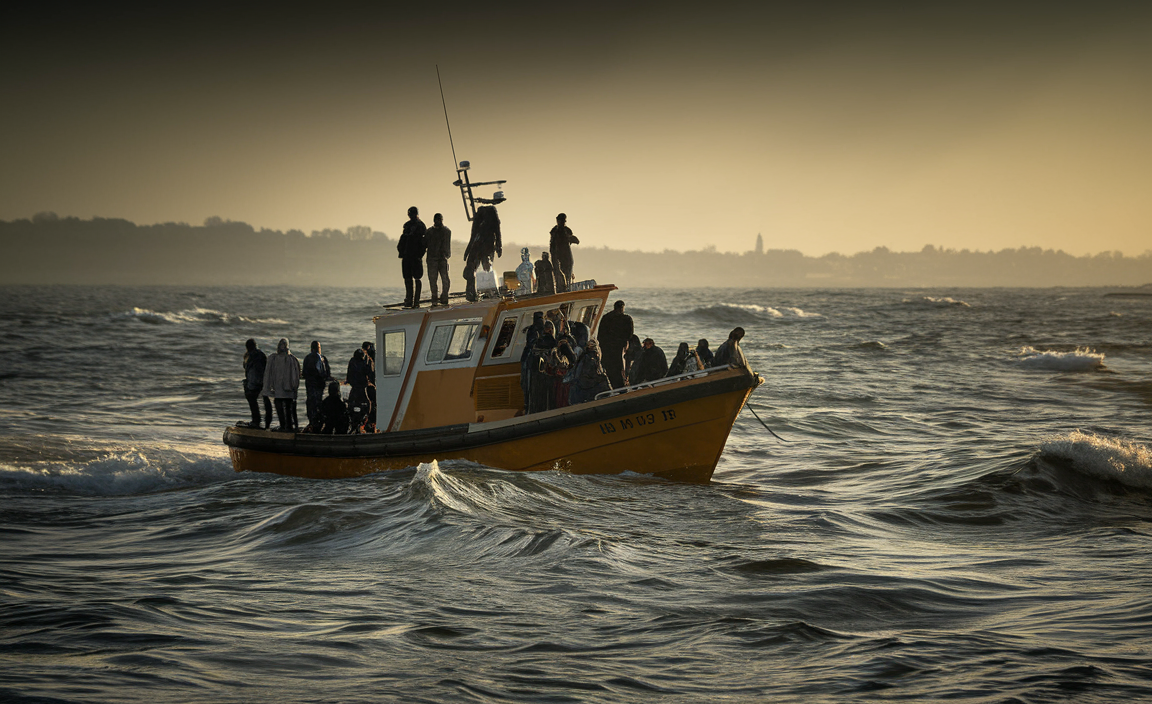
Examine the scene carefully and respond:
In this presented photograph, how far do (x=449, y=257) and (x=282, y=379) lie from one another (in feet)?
10.6

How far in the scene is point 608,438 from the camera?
1169 centimetres

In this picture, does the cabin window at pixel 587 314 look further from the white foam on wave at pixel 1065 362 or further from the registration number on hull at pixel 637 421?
the white foam on wave at pixel 1065 362

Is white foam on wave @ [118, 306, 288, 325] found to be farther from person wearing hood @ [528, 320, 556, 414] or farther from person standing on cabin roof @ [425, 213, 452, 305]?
person wearing hood @ [528, 320, 556, 414]

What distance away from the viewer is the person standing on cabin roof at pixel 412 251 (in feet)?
43.1

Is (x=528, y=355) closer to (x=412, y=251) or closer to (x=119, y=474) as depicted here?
(x=412, y=251)

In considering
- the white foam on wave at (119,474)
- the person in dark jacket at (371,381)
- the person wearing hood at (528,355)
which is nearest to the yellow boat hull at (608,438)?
the person wearing hood at (528,355)

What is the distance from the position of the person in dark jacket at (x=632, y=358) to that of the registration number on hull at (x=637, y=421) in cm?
160

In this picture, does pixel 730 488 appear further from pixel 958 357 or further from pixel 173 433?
pixel 958 357

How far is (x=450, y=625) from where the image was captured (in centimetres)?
670

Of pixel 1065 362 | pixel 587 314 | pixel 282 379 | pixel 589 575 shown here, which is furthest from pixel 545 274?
pixel 1065 362

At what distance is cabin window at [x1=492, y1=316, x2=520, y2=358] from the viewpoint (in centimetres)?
1255

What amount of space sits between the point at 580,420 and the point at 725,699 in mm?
6329

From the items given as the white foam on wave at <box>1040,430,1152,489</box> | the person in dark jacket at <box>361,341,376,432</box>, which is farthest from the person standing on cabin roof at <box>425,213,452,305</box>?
the white foam on wave at <box>1040,430,1152,489</box>

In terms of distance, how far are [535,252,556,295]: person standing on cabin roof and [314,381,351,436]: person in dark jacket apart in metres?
3.41
